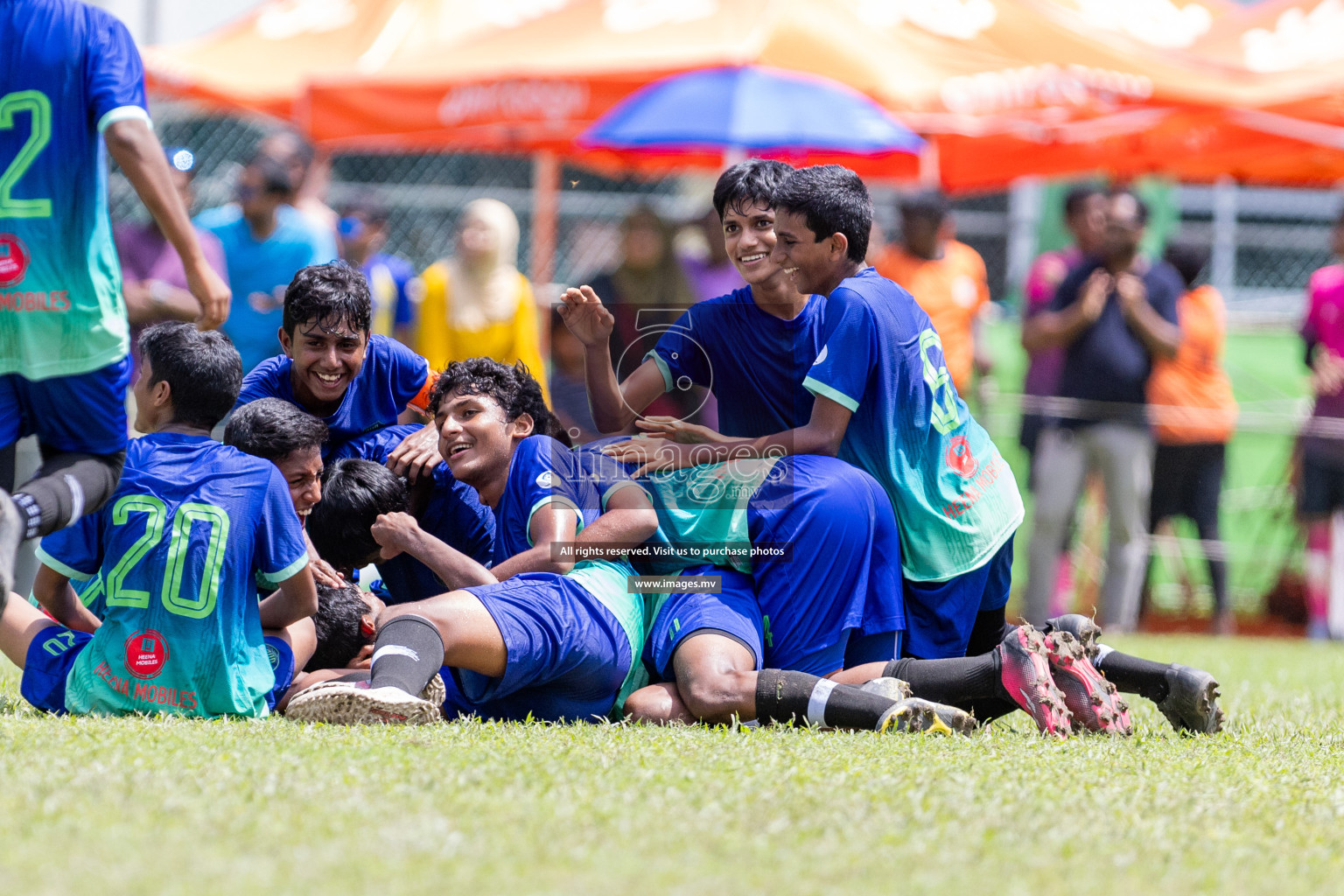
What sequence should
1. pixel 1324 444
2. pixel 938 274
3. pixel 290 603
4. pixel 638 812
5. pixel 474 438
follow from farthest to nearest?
pixel 1324 444 < pixel 938 274 < pixel 474 438 < pixel 290 603 < pixel 638 812

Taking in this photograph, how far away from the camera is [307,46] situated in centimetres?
1052

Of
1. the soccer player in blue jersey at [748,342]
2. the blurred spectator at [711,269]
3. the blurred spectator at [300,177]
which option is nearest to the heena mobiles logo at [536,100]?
the blurred spectator at [711,269]

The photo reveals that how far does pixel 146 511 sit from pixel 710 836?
1.81 meters

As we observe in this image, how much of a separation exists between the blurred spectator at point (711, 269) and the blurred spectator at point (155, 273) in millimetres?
2618

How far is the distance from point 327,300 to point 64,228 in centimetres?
100

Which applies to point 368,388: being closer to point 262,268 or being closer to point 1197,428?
point 262,268

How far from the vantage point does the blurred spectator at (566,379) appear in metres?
5.82

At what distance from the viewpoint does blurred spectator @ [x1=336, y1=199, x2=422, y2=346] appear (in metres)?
8.89

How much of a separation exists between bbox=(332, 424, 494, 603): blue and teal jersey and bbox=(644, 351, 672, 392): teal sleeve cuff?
659 millimetres

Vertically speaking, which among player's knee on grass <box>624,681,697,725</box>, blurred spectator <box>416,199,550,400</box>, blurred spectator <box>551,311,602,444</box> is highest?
blurred spectator <box>416,199,550,400</box>

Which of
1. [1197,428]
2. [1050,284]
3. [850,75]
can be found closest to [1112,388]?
[1197,428]

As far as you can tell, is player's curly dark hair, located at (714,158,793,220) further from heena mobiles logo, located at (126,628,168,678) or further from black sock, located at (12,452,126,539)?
heena mobiles logo, located at (126,628,168,678)

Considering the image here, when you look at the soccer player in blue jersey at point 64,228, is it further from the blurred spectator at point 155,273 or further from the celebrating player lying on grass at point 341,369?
the blurred spectator at point 155,273

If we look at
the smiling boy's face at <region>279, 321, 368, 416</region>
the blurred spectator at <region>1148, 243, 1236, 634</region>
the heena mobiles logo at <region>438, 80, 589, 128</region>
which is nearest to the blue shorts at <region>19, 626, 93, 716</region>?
the smiling boy's face at <region>279, 321, 368, 416</region>
